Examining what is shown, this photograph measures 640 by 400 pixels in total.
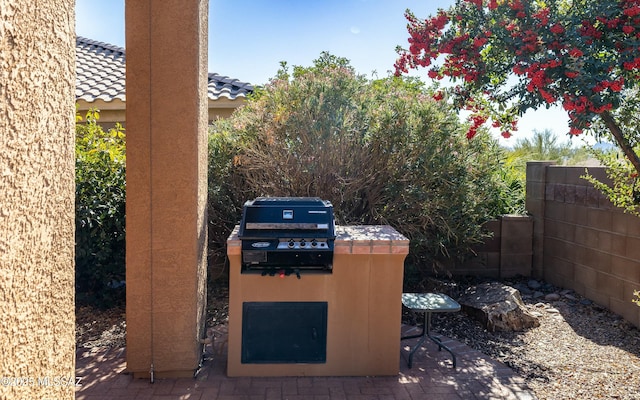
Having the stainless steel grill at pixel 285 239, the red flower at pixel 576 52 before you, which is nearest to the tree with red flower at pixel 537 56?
the red flower at pixel 576 52

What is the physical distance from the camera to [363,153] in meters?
6.00

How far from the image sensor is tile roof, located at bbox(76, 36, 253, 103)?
383 inches

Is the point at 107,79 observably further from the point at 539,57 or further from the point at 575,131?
the point at 575,131

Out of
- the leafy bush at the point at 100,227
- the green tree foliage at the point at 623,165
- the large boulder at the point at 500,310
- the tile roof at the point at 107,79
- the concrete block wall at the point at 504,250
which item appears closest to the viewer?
the green tree foliage at the point at 623,165

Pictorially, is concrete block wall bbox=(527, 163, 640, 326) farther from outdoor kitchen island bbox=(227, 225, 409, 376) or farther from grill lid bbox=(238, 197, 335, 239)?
grill lid bbox=(238, 197, 335, 239)

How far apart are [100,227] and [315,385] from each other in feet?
11.6

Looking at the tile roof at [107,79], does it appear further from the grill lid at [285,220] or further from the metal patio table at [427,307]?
the metal patio table at [427,307]

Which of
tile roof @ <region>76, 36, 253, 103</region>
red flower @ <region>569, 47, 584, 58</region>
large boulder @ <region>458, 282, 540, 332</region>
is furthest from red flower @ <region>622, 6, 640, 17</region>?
tile roof @ <region>76, 36, 253, 103</region>

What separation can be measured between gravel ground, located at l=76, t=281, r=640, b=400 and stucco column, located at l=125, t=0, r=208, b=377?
1.19m

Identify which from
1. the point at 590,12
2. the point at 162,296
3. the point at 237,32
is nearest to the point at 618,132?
the point at 590,12

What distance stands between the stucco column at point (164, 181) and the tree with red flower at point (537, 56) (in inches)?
92.0

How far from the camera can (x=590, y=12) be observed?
13.0ft

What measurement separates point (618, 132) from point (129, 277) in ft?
14.6

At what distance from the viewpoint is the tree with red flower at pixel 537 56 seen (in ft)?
12.2
